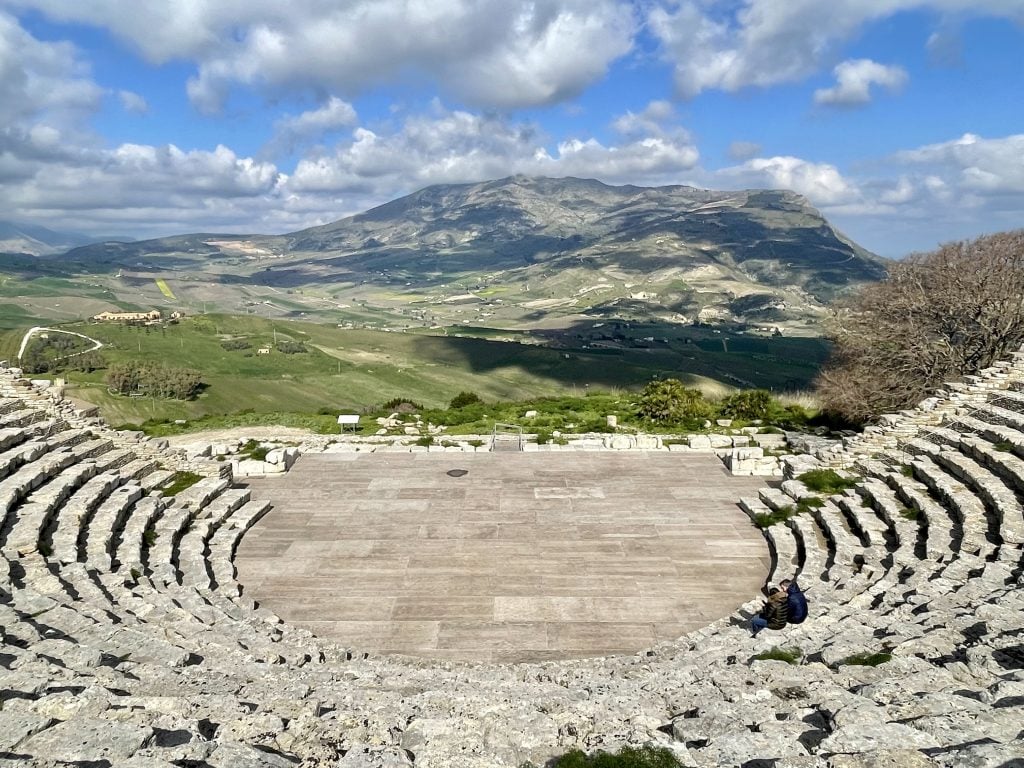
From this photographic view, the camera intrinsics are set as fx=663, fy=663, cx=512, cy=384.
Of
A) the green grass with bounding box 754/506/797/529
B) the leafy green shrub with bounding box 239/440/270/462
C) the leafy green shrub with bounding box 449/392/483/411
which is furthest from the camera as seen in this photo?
the leafy green shrub with bounding box 449/392/483/411

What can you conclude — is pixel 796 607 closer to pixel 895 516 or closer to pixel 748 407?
pixel 895 516

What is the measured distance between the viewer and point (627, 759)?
283 inches

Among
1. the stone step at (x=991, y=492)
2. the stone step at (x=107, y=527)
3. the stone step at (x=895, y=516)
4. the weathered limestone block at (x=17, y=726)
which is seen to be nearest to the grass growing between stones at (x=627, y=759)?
the weathered limestone block at (x=17, y=726)

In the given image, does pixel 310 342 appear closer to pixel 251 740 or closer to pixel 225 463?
pixel 225 463

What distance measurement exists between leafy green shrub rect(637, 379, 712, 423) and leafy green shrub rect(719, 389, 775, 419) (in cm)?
116

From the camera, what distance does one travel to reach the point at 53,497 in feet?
56.1

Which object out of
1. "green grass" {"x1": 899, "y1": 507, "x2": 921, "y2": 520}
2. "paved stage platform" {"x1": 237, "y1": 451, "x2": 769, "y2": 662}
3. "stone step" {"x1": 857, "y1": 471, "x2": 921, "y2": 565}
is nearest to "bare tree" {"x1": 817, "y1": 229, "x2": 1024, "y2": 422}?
"paved stage platform" {"x1": 237, "y1": 451, "x2": 769, "y2": 662}

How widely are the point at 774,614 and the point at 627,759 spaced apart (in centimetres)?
700

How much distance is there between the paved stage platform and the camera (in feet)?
47.3

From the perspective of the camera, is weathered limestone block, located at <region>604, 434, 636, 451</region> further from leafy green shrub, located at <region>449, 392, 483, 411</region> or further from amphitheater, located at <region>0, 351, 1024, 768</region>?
leafy green shrub, located at <region>449, 392, 483, 411</region>

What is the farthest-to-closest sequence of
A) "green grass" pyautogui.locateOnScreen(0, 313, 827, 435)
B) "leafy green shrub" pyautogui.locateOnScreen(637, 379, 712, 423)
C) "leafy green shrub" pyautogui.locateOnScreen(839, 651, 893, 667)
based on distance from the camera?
"green grass" pyautogui.locateOnScreen(0, 313, 827, 435) < "leafy green shrub" pyautogui.locateOnScreen(637, 379, 712, 423) < "leafy green shrub" pyautogui.locateOnScreen(839, 651, 893, 667)

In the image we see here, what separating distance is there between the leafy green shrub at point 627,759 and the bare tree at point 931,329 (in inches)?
1058

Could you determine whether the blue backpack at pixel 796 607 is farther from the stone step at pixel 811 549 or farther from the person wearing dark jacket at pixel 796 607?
the stone step at pixel 811 549

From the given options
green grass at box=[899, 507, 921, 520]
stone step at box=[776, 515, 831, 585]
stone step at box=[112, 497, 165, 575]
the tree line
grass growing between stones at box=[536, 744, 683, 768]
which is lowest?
the tree line
